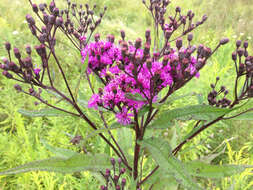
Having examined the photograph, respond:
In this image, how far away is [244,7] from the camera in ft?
16.5

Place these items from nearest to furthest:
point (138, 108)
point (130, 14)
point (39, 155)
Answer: point (138, 108) < point (39, 155) < point (130, 14)

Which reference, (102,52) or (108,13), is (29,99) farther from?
(108,13)

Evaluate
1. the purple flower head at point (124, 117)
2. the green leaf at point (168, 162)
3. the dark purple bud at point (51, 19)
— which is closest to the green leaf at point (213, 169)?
the green leaf at point (168, 162)

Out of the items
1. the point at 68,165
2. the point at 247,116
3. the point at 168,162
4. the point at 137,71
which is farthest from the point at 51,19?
the point at 247,116

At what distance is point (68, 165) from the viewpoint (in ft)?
3.03

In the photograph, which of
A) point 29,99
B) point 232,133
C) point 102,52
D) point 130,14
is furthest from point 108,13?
point 102,52

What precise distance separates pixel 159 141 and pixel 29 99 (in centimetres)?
196

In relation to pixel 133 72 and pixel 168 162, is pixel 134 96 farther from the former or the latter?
pixel 168 162

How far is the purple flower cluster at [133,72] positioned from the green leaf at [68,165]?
224mm

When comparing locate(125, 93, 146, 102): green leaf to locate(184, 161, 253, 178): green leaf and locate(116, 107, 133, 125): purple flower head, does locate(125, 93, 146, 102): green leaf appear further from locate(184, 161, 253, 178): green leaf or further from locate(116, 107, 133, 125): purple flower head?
locate(184, 161, 253, 178): green leaf

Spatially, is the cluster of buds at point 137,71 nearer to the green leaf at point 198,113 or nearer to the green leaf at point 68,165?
the green leaf at point 198,113

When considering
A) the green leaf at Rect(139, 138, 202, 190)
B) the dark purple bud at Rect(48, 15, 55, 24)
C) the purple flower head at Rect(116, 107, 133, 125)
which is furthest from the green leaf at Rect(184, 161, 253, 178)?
the dark purple bud at Rect(48, 15, 55, 24)

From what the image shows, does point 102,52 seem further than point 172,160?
Yes

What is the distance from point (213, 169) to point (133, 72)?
0.54 metres
